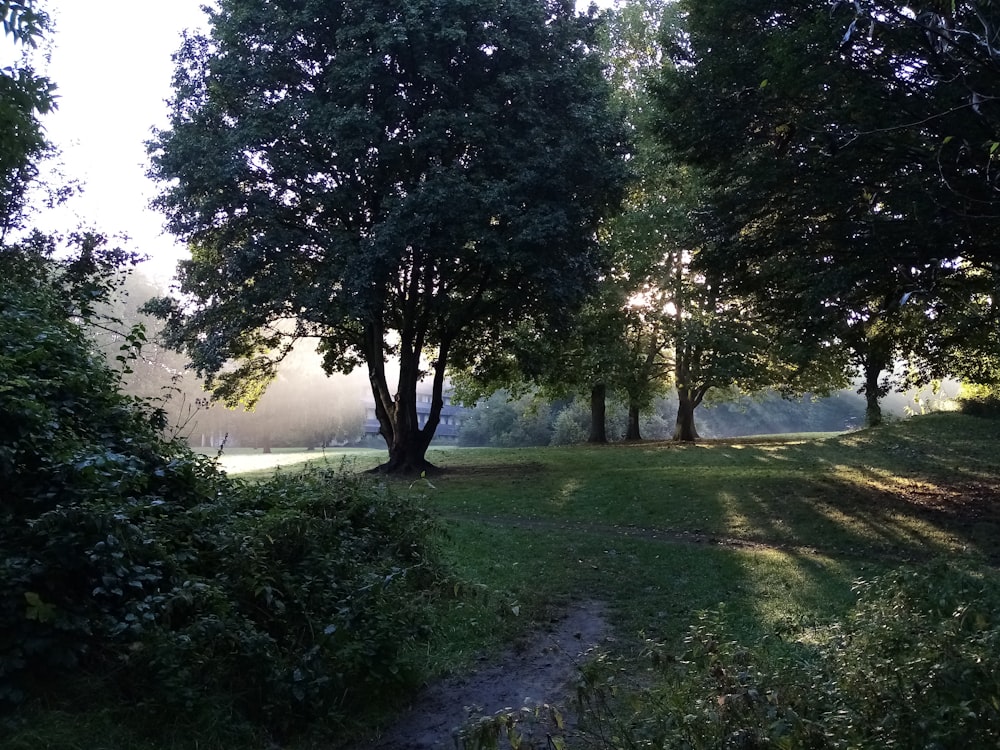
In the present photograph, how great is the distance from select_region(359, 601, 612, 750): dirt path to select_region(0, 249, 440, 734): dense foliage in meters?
0.32

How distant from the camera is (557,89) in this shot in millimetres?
18188

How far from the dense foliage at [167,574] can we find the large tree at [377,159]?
1024 cm

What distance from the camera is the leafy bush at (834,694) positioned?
10.7ft

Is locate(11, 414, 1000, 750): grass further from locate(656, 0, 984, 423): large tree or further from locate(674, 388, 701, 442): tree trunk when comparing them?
locate(674, 388, 701, 442): tree trunk

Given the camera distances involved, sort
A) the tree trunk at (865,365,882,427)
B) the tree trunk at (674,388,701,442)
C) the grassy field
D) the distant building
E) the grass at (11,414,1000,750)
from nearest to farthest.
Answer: the grass at (11,414,1000,750)
the grassy field
the tree trunk at (865,365,882,427)
the tree trunk at (674,388,701,442)
the distant building

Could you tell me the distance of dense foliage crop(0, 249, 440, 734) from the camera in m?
4.35

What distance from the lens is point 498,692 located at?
5.60 m

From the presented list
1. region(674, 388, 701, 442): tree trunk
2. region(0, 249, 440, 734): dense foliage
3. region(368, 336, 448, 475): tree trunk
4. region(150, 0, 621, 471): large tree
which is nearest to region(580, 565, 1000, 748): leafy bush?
region(0, 249, 440, 734): dense foliage

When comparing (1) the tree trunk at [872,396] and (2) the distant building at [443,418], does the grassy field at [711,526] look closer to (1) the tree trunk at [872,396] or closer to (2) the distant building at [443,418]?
(1) the tree trunk at [872,396]

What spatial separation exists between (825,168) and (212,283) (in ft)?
45.7

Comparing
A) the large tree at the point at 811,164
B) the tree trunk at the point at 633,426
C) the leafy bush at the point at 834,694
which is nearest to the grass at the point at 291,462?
the leafy bush at the point at 834,694

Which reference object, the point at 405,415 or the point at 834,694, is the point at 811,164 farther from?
the point at 405,415

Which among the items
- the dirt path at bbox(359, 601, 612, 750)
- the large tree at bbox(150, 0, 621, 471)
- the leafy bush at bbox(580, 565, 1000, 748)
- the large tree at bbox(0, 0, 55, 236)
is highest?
the large tree at bbox(150, 0, 621, 471)

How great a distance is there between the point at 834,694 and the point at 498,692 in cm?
263
